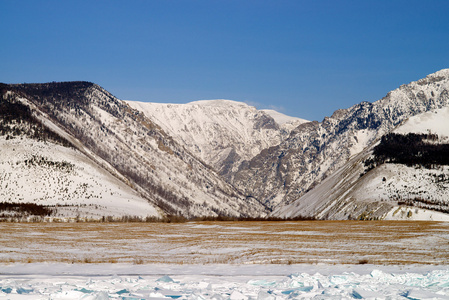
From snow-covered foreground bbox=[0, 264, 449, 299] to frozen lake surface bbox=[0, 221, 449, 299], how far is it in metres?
0.06

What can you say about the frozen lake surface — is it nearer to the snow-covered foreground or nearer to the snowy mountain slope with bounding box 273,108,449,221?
the snow-covered foreground

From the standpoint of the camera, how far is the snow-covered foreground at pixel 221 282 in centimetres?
2869

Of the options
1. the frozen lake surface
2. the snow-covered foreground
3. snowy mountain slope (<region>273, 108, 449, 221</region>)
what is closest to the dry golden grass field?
the frozen lake surface

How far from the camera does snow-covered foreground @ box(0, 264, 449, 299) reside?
2869 centimetres

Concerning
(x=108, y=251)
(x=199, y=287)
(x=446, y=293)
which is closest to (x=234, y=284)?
(x=199, y=287)

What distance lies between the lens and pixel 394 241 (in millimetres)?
63781

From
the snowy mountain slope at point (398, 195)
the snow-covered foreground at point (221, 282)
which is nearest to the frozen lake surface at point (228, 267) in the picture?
the snow-covered foreground at point (221, 282)

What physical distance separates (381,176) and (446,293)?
540 ft

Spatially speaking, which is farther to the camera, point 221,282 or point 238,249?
point 238,249

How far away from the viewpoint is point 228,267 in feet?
146

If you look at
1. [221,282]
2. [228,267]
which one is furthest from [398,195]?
[221,282]

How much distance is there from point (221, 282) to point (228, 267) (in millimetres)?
10417

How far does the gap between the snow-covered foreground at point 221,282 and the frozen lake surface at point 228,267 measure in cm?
6

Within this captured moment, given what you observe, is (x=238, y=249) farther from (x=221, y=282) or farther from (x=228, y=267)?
(x=221, y=282)
